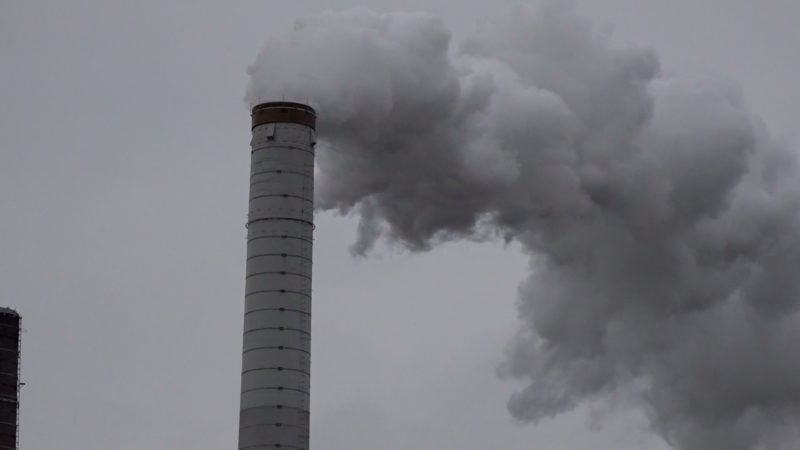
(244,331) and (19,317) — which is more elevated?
(19,317)

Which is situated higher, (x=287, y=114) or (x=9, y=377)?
(x=287, y=114)

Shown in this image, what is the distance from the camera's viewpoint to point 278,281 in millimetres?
73125

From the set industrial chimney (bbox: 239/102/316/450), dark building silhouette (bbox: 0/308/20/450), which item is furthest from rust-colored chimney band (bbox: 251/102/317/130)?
dark building silhouette (bbox: 0/308/20/450)

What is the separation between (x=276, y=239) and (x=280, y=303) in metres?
3.20

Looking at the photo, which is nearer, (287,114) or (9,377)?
(287,114)

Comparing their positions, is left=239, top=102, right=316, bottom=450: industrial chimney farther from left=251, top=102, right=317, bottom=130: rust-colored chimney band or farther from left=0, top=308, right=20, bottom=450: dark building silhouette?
left=0, top=308, right=20, bottom=450: dark building silhouette

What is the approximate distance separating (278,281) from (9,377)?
30.7 metres

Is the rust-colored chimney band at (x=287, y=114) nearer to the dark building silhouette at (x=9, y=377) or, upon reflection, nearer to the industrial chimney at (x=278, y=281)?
the industrial chimney at (x=278, y=281)

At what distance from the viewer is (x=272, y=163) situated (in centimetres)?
7400

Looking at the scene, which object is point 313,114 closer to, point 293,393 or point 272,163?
point 272,163

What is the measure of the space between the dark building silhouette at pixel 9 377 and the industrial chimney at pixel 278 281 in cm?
2767

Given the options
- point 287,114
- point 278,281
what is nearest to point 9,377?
point 278,281

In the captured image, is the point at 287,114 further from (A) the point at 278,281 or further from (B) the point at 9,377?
(B) the point at 9,377

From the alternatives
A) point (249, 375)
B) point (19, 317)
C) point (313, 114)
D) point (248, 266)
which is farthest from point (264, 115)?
point (19, 317)
